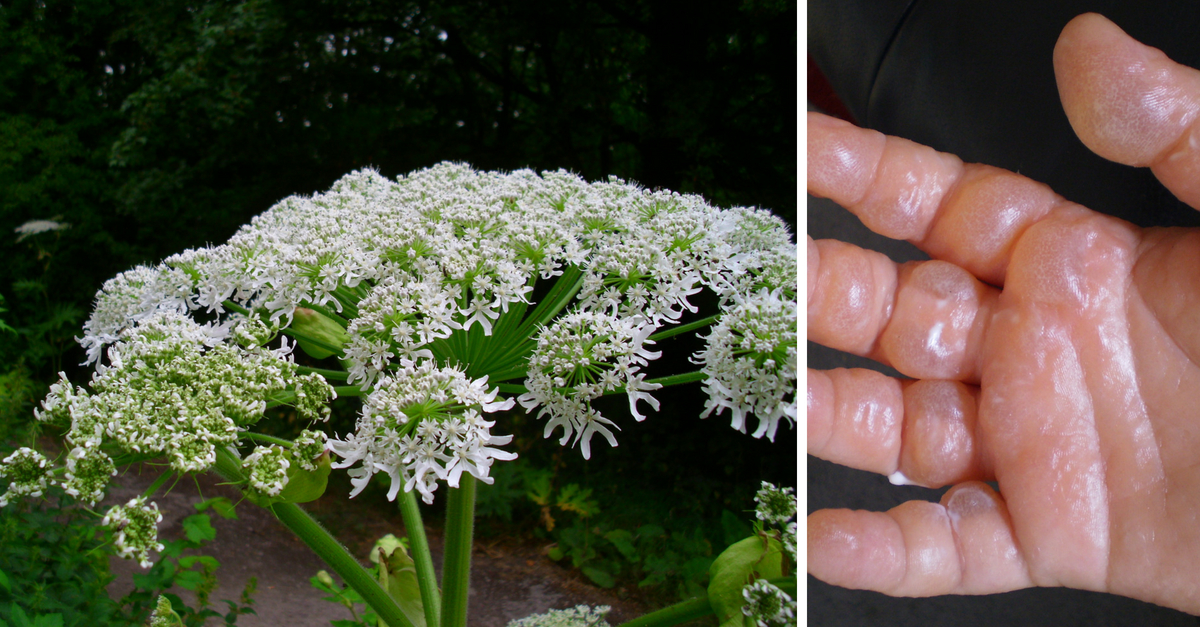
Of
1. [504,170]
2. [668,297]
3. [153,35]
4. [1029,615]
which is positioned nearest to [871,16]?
[668,297]

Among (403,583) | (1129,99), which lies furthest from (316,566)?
(1129,99)

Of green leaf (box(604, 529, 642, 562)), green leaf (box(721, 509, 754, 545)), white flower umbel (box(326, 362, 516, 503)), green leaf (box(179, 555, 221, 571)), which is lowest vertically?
green leaf (box(179, 555, 221, 571))

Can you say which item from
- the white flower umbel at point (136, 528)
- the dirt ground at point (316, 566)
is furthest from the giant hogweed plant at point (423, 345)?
the dirt ground at point (316, 566)

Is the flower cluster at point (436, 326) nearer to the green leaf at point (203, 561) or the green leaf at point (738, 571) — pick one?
the green leaf at point (738, 571)

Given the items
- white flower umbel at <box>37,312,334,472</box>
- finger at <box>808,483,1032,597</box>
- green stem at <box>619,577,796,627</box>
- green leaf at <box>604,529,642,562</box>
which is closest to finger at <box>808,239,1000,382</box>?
finger at <box>808,483,1032,597</box>

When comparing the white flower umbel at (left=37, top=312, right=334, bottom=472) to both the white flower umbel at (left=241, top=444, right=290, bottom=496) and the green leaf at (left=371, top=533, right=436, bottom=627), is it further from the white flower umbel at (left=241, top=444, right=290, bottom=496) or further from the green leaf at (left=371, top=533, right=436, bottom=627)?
the green leaf at (left=371, top=533, right=436, bottom=627)

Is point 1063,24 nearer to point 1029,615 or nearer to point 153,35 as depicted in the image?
point 1029,615

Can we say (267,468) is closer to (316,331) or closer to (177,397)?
(177,397)
